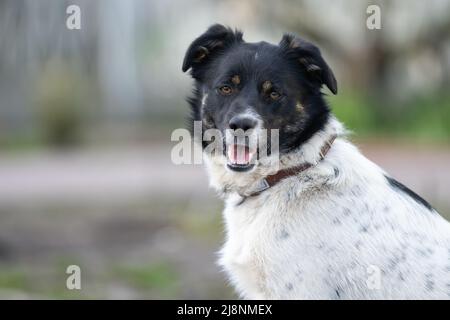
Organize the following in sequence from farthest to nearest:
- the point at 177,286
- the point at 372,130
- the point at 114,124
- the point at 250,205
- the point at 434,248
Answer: the point at 114,124 < the point at 372,130 < the point at 177,286 < the point at 250,205 < the point at 434,248

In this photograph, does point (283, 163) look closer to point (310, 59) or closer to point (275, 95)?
point (275, 95)

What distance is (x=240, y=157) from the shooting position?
4.27m

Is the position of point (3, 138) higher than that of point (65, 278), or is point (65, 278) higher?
point (3, 138)

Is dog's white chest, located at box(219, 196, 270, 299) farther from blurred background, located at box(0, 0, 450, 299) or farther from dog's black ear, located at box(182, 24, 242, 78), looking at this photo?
blurred background, located at box(0, 0, 450, 299)

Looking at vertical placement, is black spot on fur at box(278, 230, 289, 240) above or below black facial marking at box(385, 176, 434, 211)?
below

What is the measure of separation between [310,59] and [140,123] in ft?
45.0

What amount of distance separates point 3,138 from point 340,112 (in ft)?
23.0

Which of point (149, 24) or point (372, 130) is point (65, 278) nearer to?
→ point (372, 130)

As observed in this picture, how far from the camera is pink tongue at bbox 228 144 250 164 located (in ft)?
14.0

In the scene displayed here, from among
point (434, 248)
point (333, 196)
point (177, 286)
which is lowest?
point (177, 286)

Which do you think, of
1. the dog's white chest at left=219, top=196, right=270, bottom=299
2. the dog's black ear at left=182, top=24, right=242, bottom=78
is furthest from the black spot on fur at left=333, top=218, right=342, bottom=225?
the dog's black ear at left=182, top=24, right=242, bottom=78

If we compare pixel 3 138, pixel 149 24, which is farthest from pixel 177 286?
pixel 149 24

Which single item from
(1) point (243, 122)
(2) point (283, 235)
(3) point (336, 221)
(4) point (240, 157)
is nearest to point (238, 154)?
(4) point (240, 157)

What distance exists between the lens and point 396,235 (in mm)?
3891
